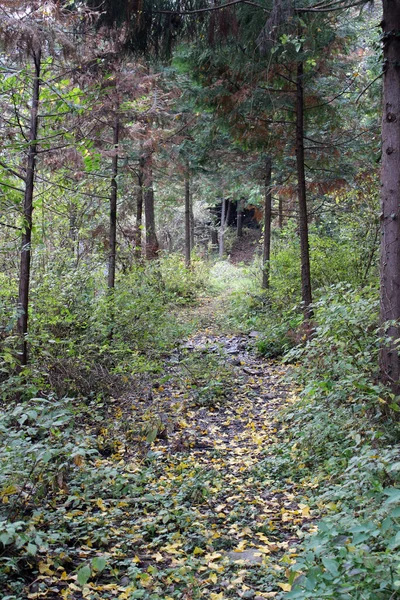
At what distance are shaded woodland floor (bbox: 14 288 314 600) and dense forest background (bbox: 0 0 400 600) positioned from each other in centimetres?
2

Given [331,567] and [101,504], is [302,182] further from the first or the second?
[331,567]

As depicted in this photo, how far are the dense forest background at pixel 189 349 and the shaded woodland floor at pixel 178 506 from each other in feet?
0.08

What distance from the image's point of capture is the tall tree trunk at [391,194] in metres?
4.92

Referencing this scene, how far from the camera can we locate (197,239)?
36938 millimetres

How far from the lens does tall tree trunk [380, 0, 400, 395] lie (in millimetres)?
4918

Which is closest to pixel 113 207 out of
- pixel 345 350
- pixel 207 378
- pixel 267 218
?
pixel 207 378

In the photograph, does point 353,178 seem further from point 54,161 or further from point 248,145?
point 54,161

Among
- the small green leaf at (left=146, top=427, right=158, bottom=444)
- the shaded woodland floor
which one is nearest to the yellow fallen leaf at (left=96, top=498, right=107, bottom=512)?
the shaded woodland floor

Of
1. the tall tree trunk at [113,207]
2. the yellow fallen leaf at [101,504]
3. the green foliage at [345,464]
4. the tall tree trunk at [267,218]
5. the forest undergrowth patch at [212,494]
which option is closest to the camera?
the green foliage at [345,464]

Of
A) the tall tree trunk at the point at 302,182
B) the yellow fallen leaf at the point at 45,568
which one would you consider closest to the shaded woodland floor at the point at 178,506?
the yellow fallen leaf at the point at 45,568

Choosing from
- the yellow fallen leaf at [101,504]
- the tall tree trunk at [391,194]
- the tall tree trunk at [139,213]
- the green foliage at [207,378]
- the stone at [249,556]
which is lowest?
the stone at [249,556]

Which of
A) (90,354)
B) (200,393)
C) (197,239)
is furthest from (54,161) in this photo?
(197,239)

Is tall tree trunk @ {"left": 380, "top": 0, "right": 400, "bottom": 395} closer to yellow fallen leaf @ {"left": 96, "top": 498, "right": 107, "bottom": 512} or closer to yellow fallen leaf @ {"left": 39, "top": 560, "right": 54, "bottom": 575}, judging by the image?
yellow fallen leaf @ {"left": 96, "top": 498, "right": 107, "bottom": 512}

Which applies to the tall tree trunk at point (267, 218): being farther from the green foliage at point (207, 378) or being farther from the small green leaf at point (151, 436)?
the small green leaf at point (151, 436)
